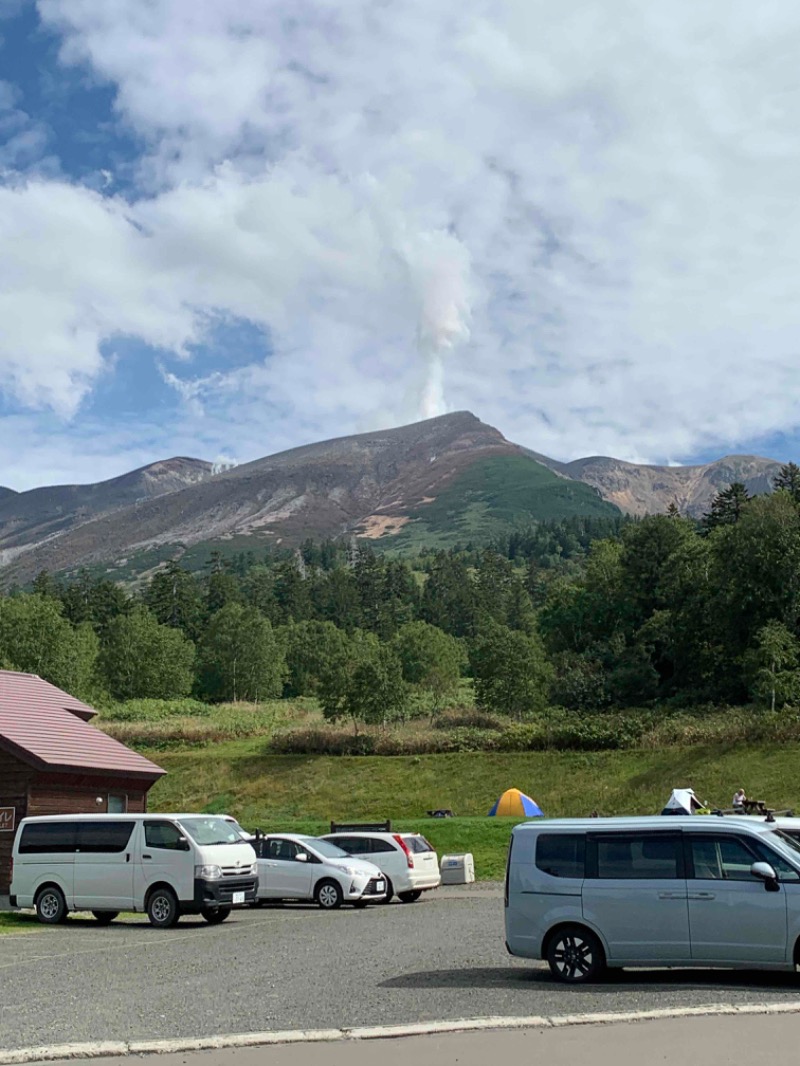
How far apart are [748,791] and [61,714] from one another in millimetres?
23825

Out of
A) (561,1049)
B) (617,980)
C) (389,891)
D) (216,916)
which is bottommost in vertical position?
(389,891)

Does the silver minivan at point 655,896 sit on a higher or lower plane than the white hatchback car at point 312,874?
higher

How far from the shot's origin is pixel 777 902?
10984 mm

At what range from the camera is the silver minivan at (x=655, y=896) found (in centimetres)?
1106

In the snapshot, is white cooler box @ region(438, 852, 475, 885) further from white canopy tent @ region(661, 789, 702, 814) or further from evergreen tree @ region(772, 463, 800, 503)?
evergreen tree @ region(772, 463, 800, 503)

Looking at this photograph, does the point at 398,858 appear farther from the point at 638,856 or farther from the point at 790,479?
the point at 790,479

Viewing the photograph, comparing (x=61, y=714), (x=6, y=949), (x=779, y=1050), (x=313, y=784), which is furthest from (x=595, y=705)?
(x=779, y=1050)

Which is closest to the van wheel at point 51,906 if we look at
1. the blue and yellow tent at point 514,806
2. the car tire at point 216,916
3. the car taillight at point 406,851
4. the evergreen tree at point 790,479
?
the car tire at point 216,916

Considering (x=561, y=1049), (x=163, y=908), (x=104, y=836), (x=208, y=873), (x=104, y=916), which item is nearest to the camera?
(x=561, y=1049)

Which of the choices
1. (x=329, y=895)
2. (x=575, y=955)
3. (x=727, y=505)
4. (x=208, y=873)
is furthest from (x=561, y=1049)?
(x=727, y=505)

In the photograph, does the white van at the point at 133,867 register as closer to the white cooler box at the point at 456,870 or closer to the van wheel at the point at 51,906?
the van wheel at the point at 51,906

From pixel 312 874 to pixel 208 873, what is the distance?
4496mm

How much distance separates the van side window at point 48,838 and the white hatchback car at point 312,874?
13.7 feet

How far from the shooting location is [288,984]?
11.7 metres
